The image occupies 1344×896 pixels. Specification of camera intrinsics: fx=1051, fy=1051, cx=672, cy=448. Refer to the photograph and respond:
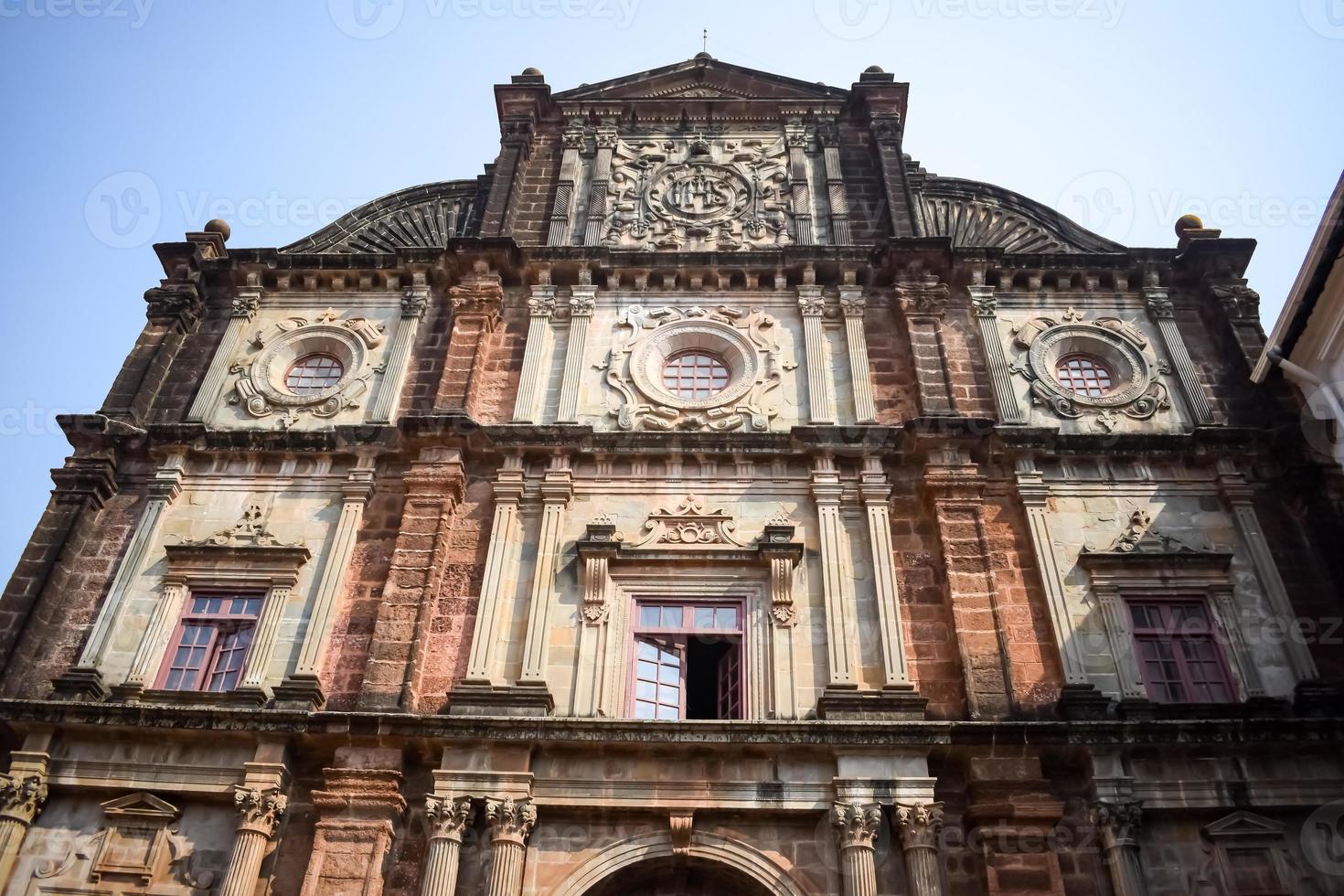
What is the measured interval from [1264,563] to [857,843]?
23.0 ft

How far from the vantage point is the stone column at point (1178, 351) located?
623 inches

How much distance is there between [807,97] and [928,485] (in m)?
9.86

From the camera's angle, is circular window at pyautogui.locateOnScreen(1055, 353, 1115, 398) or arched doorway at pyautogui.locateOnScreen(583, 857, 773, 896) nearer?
arched doorway at pyautogui.locateOnScreen(583, 857, 773, 896)

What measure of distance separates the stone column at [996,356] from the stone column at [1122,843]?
5771mm

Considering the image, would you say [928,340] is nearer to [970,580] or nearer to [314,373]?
[970,580]

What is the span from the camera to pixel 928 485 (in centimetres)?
1458

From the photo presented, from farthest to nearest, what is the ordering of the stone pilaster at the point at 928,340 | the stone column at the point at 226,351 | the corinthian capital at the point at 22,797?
the stone column at the point at 226,351 < the stone pilaster at the point at 928,340 < the corinthian capital at the point at 22,797

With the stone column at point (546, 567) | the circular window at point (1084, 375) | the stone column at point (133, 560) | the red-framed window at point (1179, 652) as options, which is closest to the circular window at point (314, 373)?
the stone column at point (133, 560)

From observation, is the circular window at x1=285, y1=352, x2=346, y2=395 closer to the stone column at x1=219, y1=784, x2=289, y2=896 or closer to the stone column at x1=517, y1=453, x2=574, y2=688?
the stone column at x1=517, y1=453, x2=574, y2=688

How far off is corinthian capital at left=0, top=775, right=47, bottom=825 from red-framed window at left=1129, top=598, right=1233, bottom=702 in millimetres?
13358

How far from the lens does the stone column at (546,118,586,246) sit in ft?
61.0

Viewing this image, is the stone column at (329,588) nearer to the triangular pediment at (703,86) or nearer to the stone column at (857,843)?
the stone column at (857,843)

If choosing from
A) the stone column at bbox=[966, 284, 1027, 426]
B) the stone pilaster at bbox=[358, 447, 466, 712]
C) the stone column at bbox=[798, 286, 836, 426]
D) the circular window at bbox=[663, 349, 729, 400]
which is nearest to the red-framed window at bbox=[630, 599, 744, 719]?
the stone pilaster at bbox=[358, 447, 466, 712]

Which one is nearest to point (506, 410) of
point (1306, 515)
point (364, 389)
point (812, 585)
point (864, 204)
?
point (364, 389)
